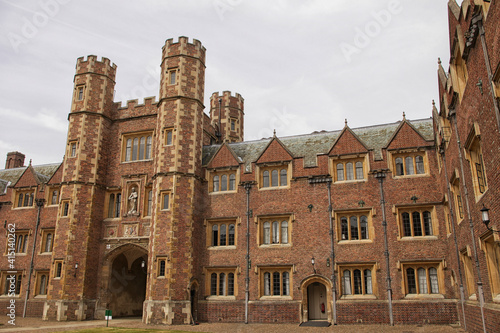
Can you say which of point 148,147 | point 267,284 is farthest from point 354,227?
point 148,147

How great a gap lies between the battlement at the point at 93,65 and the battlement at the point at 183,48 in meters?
4.81

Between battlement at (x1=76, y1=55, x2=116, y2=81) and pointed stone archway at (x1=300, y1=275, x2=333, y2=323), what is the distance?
1987 centimetres

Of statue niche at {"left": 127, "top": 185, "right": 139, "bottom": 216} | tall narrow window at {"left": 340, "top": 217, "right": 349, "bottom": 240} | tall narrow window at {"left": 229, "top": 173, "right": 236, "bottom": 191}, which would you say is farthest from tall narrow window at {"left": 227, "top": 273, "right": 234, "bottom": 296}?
statue niche at {"left": 127, "top": 185, "right": 139, "bottom": 216}

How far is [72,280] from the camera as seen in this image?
2439 cm

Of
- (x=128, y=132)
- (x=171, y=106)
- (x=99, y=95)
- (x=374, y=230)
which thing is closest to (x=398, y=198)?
(x=374, y=230)

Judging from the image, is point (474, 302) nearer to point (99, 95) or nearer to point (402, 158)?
point (402, 158)

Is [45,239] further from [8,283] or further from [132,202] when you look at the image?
[132,202]

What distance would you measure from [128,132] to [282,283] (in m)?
14.5

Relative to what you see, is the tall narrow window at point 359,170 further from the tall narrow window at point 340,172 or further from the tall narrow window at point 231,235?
the tall narrow window at point 231,235

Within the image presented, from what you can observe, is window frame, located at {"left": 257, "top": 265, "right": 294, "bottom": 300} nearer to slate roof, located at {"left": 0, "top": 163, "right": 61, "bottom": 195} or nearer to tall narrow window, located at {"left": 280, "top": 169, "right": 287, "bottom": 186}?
tall narrow window, located at {"left": 280, "top": 169, "right": 287, "bottom": 186}

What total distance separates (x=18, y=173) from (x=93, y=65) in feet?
44.8

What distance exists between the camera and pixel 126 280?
27.6m

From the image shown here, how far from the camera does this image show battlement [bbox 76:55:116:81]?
28.6 metres

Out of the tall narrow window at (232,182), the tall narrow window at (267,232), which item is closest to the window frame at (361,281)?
the tall narrow window at (267,232)
